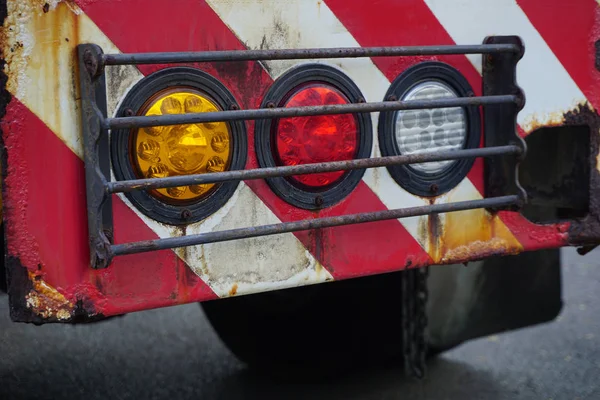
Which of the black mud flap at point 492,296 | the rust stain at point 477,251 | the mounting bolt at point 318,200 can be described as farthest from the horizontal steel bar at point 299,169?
the black mud flap at point 492,296

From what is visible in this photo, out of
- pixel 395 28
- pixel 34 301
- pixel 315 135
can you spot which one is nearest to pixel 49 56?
pixel 34 301

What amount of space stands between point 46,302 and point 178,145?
0.35 metres

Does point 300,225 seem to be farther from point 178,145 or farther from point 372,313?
point 372,313

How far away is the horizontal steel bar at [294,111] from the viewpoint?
158 centimetres

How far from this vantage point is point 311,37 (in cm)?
182

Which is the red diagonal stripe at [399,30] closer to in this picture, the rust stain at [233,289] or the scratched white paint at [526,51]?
the scratched white paint at [526,51]

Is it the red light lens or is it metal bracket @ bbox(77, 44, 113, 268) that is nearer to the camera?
metal bracket @ bbox(77, 44, 113, 268)

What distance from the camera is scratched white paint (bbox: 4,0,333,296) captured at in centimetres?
157

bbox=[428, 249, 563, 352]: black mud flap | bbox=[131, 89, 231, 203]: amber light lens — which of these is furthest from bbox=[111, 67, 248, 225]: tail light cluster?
bbox=[428, 249, 563, 352]: black mud flap

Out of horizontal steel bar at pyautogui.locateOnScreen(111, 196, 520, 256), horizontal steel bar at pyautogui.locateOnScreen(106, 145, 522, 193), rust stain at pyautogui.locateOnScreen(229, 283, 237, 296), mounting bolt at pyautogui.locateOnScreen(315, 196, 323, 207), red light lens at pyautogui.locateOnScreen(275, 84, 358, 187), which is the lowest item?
rust stain at pyautogui.locateOnScreen(229, 283, 237, 296)

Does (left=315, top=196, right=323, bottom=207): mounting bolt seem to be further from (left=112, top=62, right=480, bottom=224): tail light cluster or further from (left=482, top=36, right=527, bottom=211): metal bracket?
(left=482, top=36, right=527, bottom=211): metal bracket

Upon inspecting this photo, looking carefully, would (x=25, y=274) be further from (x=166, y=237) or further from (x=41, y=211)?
(x=166, y=237)

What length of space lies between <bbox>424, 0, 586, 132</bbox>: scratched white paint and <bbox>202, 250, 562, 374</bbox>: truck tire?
23.6 inches

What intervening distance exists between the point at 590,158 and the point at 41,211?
1.22 meters
